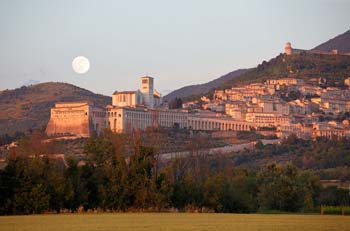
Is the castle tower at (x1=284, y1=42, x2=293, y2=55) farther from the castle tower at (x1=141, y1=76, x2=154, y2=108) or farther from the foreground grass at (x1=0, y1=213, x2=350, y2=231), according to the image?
the foreground grass at (x1=0, y1=213, x2=350, y2=231)

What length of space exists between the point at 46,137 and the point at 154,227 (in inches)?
3027

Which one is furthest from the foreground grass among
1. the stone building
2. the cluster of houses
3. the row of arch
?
the cluster of houses

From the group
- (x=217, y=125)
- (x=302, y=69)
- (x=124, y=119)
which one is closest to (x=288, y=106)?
(x=217, y=125)

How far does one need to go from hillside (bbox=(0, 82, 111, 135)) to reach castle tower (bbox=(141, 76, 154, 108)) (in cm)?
704

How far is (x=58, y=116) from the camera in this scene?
115375mm

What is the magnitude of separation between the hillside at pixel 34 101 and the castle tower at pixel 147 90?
23.1 ft

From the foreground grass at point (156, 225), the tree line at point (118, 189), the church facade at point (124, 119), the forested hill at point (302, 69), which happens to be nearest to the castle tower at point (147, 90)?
the church facade at point (124, 119)

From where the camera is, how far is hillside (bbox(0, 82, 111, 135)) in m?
132

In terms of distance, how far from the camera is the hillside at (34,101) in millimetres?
131775

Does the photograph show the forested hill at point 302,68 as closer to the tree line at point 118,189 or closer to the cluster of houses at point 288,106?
the cluster of houses at point 288,106

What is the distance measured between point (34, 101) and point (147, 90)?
83.8ft

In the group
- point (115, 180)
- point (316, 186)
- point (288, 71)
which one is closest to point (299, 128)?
point (288, 71)

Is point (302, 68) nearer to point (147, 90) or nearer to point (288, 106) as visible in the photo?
point (288, 106)

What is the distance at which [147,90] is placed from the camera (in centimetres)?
13325
